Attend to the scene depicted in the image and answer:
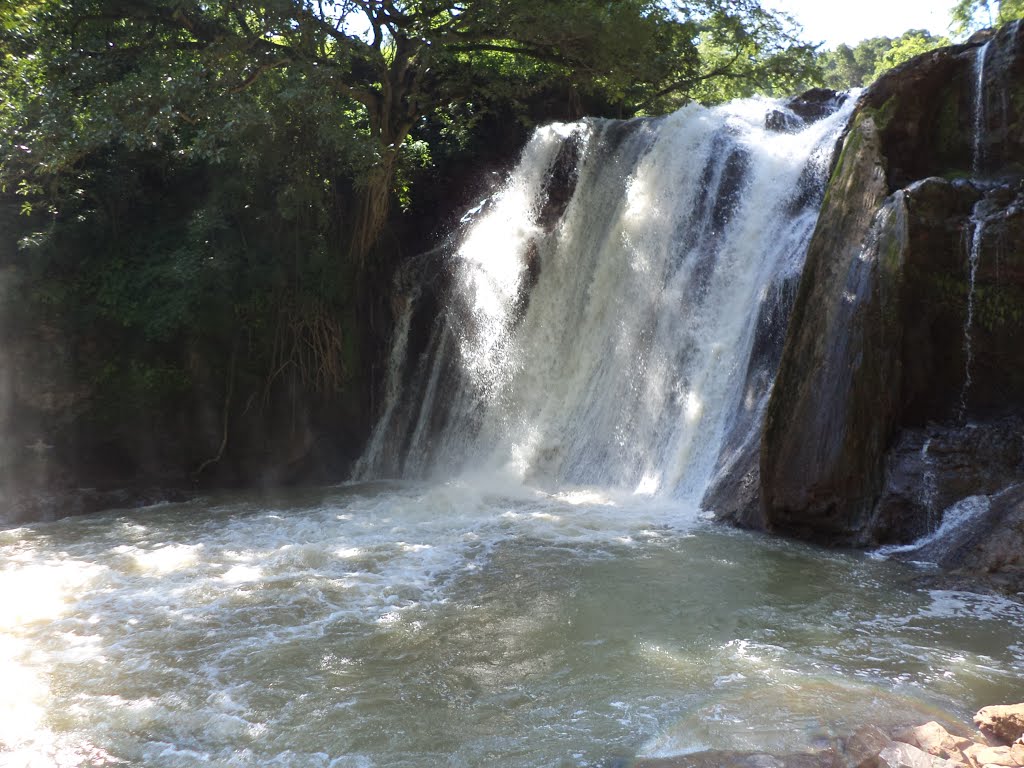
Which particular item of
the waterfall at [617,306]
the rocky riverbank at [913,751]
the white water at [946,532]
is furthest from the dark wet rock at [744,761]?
the waterfall at [617,306]

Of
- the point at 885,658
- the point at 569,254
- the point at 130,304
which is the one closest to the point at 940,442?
the point at 885,658

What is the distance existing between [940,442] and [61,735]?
23.0 ft

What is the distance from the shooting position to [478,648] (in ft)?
18.9

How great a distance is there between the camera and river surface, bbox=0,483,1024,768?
4.55 meters

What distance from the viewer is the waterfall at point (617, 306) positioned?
10141mm

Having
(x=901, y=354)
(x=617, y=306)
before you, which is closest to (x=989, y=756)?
(x=901, y=354)

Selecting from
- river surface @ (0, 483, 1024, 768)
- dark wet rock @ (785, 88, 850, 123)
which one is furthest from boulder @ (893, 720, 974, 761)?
dark wet rock @ (785, 88, 850, 123)

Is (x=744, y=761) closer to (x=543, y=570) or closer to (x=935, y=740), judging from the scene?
(x=935, y=740)

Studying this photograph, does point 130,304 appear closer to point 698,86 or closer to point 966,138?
point 966,138

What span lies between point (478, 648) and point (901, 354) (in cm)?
493

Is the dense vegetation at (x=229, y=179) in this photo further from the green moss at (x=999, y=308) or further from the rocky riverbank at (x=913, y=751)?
the rocky riverbank at (x=913, y=751)

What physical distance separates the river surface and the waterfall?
188 centimetres

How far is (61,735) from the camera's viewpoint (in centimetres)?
467

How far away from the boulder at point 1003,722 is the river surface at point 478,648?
199 mm
